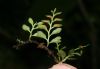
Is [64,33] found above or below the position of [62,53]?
above

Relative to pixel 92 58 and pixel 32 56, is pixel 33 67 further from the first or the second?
pixel 92 58

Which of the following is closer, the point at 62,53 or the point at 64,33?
the point at 62,53

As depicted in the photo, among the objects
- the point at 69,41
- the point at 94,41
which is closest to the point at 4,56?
the point at 69,41

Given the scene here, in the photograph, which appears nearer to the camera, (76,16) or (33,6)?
(33,6)

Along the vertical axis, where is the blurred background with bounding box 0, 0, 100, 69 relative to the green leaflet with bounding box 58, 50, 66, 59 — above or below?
above

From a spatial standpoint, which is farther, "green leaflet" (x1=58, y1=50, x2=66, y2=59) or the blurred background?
the blurred background

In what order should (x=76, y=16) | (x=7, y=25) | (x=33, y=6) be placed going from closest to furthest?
1. (x=33, y=6)
2. (x=7, y=25)
3. (x=76, y=16)

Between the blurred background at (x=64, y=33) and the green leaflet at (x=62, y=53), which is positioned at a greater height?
the blurred background at (x=64, y=33)

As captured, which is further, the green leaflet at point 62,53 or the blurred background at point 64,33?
the blurred background at point 64,33
